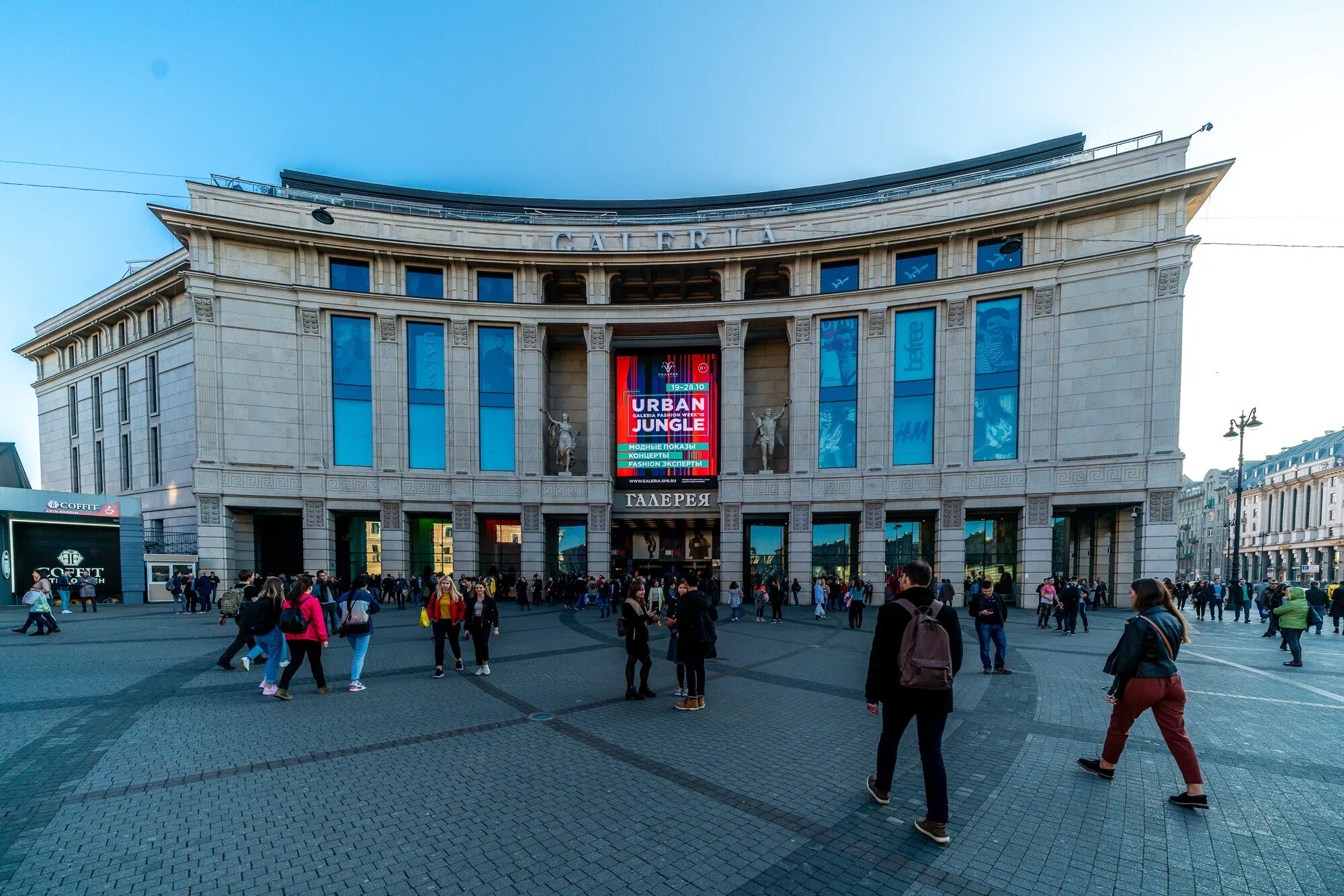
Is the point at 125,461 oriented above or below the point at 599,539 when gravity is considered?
above

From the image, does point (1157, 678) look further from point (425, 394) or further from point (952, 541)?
point (425, 394)

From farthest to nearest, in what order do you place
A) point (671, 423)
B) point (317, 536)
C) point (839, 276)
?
point (671, 423) < point (839, 276) < point (317, 536)

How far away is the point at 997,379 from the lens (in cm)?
2400

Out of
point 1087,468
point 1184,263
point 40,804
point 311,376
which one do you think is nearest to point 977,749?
point 40,804

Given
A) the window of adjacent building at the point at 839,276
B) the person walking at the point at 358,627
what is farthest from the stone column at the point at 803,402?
the person walking at the point at 358,627

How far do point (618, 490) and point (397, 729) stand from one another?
21133 millimetres

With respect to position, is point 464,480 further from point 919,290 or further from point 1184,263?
point 1184,263

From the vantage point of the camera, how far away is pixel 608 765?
552 centimetres

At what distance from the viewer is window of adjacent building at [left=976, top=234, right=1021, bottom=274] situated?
24.1m

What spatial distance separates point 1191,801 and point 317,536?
2981 cm

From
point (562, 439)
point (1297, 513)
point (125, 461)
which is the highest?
point (562, 439)

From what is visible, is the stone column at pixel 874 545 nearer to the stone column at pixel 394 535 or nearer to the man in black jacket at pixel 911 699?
the man in black jacket at pixel 911 699

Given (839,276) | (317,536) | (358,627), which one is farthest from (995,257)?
(317,536)

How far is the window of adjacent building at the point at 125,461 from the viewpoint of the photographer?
33.1 meters
